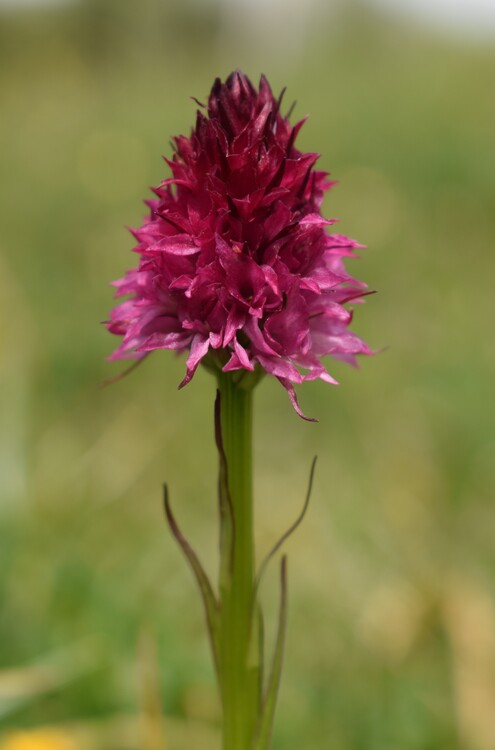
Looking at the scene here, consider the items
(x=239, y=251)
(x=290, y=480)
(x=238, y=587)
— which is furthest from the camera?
(x=290, y=480)

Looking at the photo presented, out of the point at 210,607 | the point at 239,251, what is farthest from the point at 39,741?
the point at 239,251

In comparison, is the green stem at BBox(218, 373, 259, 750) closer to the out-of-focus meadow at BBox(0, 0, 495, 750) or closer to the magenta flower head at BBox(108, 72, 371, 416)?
the magenta flower head at BBox(108, 72, 371, 416)

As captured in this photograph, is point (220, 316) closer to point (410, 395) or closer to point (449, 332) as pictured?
point (410, 395)

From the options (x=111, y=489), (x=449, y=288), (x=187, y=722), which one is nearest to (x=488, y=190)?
(x=449, y=288)

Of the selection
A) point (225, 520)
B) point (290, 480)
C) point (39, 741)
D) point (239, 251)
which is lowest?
point (39, 741)

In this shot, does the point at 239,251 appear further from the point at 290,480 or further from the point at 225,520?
the point at 290,480
